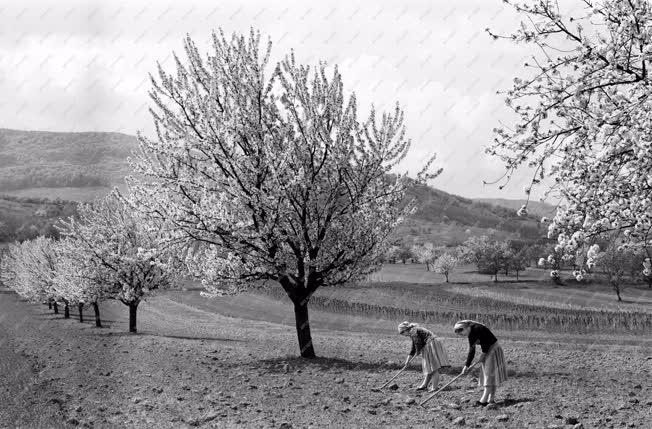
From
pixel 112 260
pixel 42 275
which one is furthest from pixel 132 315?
pixel 42 275

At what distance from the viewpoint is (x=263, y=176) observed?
21.7 meters

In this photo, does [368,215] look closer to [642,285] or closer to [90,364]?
[90,364]

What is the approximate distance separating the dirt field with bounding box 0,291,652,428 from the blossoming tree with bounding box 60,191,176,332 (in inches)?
332

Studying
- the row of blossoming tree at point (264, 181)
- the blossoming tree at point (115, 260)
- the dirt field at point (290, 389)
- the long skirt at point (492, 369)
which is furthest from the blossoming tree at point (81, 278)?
the long skirt at point (492, 369)

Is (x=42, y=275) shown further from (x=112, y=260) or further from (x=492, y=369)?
(x=492, y=369)

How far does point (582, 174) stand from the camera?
10.1 metres

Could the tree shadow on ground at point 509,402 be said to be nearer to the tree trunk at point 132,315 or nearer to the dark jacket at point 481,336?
the dark jacket at point 481,336

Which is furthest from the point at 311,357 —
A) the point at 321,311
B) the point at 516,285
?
the point at 516,285

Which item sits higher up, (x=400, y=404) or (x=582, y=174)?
(x=582, y=174)

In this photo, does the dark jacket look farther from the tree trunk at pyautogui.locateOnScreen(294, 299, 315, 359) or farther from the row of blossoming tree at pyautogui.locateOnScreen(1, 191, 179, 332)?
the row of blossoming tree at pyautogui.locateOnScreen(1, 191, 179, 332)

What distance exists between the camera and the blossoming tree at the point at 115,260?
39.2 meters

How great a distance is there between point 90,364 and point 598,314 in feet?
171

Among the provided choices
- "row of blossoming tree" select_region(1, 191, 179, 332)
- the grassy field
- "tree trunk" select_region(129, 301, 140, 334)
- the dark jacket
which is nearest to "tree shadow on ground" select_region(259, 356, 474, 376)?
the dark jacket

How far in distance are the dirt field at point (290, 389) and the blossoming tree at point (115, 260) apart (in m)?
8.43
